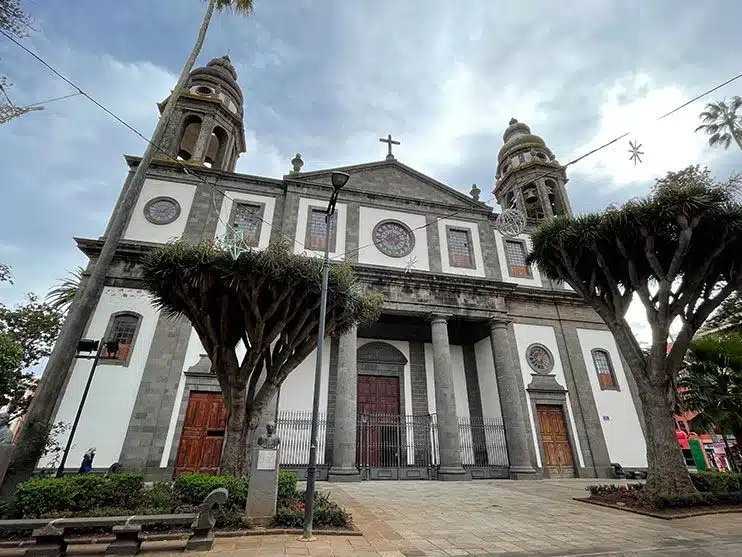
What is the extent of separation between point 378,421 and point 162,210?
13175 millimetres

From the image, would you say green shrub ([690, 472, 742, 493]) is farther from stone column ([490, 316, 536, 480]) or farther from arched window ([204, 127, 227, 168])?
arched window ([204, 127, 227, 168])

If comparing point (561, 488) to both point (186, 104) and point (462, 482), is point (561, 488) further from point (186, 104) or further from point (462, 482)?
point (186, 104)

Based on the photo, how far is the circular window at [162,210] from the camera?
16.3 meters

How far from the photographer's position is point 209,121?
1988 cm

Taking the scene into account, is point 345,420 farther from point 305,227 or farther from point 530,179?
point 530,179

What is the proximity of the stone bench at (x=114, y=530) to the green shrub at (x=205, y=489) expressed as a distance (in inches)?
49.8

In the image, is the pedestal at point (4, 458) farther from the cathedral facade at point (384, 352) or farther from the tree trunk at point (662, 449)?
the tree trunk at point (662, 449)

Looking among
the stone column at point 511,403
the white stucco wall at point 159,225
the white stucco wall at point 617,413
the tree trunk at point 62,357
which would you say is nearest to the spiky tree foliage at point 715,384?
the white stucco wall at point 617,413

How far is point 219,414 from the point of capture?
1353 cm

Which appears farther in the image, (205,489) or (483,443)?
(483,443)

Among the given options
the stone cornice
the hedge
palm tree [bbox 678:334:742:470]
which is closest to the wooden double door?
palm tree [bbox 678:334:742:470]

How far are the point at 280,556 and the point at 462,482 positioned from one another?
403 inches

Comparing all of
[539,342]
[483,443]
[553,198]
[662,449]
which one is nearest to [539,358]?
[539,342]

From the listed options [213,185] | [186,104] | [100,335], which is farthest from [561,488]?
[186,104]
